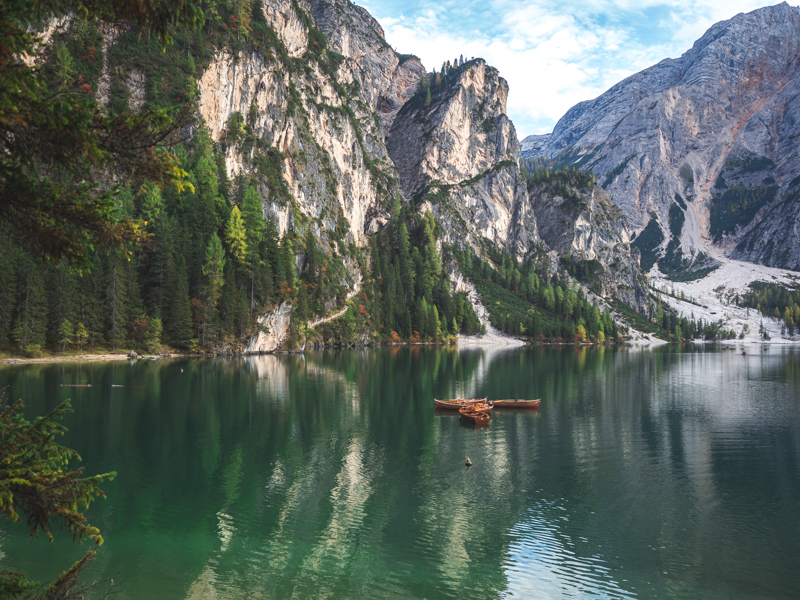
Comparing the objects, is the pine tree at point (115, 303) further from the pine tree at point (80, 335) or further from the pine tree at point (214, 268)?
the pine tree at point (214, 268)

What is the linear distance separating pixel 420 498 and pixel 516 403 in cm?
3123

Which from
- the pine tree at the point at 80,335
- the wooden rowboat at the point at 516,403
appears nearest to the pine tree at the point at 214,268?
the pine tree at the point at 80,335

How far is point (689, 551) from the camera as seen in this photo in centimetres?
2319

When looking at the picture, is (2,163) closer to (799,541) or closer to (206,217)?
(799,541)

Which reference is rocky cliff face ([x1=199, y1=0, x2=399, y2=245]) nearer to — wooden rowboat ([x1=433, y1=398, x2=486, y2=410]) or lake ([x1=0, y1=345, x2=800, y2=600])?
lake ([x1=0, y1=345, x2=800, y2=600])

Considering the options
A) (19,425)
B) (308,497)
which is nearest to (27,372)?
(308,497)

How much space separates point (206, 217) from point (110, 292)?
101ft

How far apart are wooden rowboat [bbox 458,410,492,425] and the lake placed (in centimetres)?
158

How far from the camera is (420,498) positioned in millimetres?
29297

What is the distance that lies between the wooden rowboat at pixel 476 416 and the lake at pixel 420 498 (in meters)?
1.58

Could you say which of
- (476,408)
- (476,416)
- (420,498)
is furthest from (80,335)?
(420,498)

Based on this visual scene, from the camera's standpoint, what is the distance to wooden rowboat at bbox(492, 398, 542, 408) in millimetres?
57875

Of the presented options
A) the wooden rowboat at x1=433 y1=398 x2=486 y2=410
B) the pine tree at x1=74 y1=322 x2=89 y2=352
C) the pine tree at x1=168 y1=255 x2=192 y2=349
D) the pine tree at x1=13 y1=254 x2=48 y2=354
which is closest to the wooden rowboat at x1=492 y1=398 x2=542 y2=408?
the wooden rowboat at x1=433 y1=398 x2=486 y2=410

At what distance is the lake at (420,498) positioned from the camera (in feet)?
67.7
